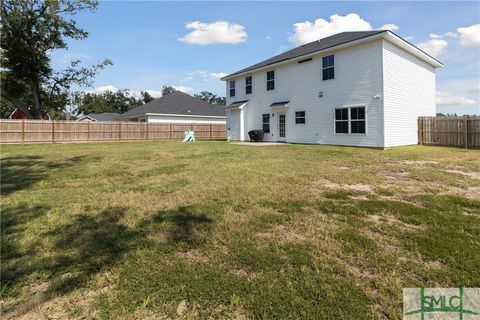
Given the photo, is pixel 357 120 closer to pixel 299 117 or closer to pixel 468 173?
pixel 299 117

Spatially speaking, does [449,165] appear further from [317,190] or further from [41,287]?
[41,287]

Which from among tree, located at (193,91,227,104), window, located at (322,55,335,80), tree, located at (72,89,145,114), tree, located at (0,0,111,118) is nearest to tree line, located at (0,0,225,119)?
tree, located at (0,0,111,118)

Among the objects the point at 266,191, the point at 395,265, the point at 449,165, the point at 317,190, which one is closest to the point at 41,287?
the point at 395,265

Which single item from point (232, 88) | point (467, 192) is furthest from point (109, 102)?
point (467, 192)

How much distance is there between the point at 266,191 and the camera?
5273 mm

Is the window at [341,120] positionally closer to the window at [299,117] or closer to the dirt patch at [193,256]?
the window at [299,117]

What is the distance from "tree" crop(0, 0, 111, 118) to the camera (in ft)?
77.5

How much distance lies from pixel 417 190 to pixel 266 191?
9.15ft

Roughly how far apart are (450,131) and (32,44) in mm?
31262

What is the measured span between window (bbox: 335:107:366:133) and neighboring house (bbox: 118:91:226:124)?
66.9 ft

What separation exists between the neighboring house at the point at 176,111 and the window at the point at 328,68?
19303 millimetres

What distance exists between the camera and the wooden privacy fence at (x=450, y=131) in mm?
14438

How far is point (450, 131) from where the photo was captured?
49.5ft

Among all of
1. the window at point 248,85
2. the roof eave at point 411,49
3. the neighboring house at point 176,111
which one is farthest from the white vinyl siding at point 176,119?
the roof eave at point 411,49
